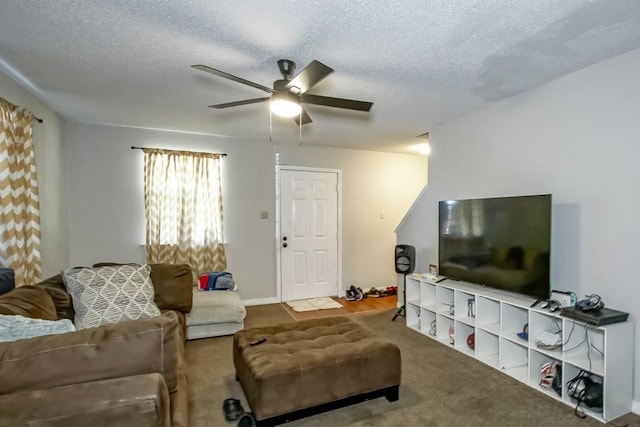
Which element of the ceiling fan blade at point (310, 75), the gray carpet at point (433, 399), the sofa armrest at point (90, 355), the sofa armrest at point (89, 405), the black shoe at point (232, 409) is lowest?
the gray carpet at point (433, 399)

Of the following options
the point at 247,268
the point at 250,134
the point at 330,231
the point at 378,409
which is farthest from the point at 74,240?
the point at 378,409

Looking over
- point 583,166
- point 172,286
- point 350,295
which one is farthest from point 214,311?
point 583,166

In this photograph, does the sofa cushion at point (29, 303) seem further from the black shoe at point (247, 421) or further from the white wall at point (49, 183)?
the white wall at point (49, 183)

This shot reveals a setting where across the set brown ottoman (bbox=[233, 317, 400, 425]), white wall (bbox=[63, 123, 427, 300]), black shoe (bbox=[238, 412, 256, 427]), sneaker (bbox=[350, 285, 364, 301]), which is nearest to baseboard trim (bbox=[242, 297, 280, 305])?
white wall (bbox=[63, 123, 427, 300])

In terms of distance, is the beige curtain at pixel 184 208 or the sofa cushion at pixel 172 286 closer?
the sofa cushion at pixel 172 286

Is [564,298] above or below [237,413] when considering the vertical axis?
above

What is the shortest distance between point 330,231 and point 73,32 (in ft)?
13.3

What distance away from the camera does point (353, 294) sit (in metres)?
5.29

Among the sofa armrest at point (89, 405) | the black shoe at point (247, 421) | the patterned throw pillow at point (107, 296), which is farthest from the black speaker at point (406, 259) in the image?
the sofa armrest at point (89, 405)

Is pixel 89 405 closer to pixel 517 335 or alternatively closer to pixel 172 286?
pixel 172 286

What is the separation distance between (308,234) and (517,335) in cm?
320

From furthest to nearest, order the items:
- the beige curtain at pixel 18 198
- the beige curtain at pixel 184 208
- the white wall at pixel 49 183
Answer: the beige curtain at pixel 184 208 < the white wall at pixel 49 183 < the beige curtain at pixel 18 198

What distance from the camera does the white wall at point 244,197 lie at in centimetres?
422

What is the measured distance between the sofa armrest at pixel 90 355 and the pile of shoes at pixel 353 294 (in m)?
4.10
